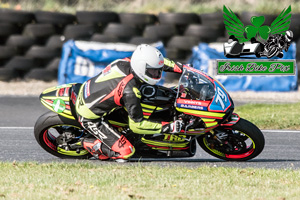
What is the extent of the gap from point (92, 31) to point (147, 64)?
7892 mm

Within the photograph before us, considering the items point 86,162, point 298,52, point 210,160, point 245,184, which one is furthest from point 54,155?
point 298,52

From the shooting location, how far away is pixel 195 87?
21.2ft

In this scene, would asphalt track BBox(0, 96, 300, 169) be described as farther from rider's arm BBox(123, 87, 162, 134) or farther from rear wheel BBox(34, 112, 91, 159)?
rider's arm BBox(123, 87, 162, 134)

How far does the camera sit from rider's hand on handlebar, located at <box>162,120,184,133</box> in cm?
629

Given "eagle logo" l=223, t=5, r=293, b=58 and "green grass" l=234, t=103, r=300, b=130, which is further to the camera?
"eagle logo" l=223, t=5, r=293, b=58

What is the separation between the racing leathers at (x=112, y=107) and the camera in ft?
20.7

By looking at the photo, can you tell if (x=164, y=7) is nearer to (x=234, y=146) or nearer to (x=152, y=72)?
(x=234, y=146)

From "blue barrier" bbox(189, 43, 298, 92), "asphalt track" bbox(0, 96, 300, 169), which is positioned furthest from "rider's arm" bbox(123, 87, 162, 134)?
"blue barrier" bbox(189, 43, 298, 92)

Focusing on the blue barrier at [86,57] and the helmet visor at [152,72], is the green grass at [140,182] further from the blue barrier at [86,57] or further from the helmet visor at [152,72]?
the blue barrier at [86,57]

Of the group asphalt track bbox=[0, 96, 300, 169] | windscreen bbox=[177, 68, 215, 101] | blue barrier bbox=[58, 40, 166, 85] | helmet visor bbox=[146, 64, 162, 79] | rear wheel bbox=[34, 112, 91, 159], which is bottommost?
blue barrier bbox=[58, 40, 166, 85]

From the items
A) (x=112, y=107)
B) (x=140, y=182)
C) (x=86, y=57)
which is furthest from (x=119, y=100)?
(x=86, y=57)

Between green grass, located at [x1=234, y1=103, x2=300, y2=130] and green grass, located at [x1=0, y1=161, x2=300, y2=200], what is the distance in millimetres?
3431

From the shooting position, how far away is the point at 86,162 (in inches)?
267

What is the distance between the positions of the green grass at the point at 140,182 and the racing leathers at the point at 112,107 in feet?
0.93
